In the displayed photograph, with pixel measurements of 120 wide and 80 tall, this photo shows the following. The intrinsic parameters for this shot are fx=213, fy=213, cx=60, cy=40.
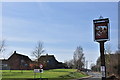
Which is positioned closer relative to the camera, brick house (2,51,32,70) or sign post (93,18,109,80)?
sign post (93,18,109,80)

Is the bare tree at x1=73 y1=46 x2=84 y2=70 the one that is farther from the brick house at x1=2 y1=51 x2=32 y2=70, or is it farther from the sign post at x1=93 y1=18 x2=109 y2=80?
the sign post at x1=93 y1=18 x2=109 y2=80

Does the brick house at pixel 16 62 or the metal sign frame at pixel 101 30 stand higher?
the metal sign frame at pixel 101 30

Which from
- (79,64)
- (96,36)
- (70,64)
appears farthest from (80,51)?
(96,36)

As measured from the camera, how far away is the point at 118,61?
1359 inches

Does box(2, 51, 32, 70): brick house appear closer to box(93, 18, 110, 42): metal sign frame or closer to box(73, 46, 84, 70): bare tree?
box(73, 46, 84, 70): bare tree

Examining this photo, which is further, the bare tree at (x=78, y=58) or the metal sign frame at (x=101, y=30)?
the bare tree at (x=78, y=58)

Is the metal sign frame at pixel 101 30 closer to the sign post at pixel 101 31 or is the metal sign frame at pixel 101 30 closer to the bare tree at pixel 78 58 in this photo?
the sign post at pixel 101 31

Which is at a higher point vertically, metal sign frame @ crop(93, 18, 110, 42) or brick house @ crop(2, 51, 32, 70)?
metal sign frame @ crop(93, 18, 110, 42)

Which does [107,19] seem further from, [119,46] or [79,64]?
[79,64]

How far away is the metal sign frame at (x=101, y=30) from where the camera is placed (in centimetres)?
2750

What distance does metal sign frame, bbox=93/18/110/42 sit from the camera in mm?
27500

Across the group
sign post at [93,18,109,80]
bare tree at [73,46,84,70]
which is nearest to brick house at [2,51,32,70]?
bare tree at [73,46,84,70]

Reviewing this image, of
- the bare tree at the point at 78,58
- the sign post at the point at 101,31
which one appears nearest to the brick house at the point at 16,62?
the bare tree at the point at 78,58

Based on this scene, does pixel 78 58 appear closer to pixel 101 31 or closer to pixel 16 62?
pixel 16 62
